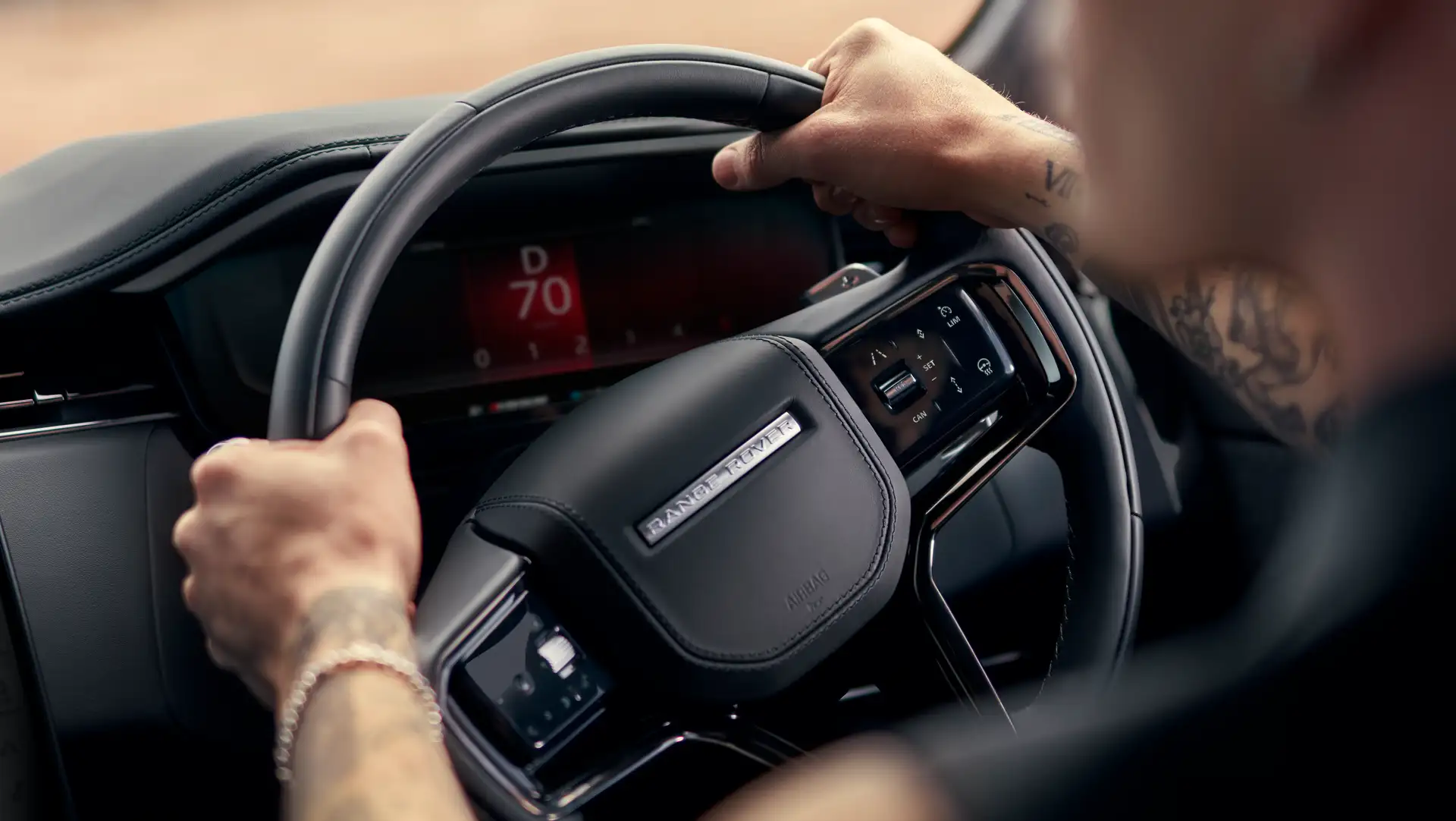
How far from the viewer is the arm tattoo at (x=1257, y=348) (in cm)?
79

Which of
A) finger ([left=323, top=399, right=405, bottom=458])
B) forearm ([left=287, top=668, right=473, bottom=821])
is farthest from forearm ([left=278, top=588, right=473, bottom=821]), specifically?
finger ([left=323, top=399, right=405, bottom=458])

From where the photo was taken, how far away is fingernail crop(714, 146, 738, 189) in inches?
50.9

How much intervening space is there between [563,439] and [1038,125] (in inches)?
21.6

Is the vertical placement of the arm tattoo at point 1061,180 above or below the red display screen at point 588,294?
below

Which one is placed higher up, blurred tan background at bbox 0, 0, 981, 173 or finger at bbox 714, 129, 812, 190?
blurred tan background at bbox 0, 0, 981, 173

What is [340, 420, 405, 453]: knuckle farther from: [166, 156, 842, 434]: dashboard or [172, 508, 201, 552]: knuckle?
[166, 156, 842, 434]: dashboard

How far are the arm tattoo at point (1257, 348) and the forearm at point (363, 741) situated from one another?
0.55m

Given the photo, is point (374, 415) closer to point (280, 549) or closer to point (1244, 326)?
point (280, 549)

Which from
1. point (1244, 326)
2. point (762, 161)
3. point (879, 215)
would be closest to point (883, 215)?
point (879, 215)

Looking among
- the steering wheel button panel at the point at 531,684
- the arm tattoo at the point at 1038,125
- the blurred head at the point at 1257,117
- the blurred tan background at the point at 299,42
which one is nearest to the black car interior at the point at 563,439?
the steering wheel button panel at the point at 531,684

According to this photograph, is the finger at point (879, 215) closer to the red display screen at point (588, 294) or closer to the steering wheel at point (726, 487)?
the steering wheel at point (726, 487)

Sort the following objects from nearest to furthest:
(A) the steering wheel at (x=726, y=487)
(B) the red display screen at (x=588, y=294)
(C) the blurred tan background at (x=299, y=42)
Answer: (A) the steering wheel at (x=726, y=487), (B) the red display screen at (x=588, y=294), (C) the blurred tan background at (x=299, y=42)

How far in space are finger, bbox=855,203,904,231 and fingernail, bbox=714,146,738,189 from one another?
5.2 inches

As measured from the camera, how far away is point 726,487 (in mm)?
1120
